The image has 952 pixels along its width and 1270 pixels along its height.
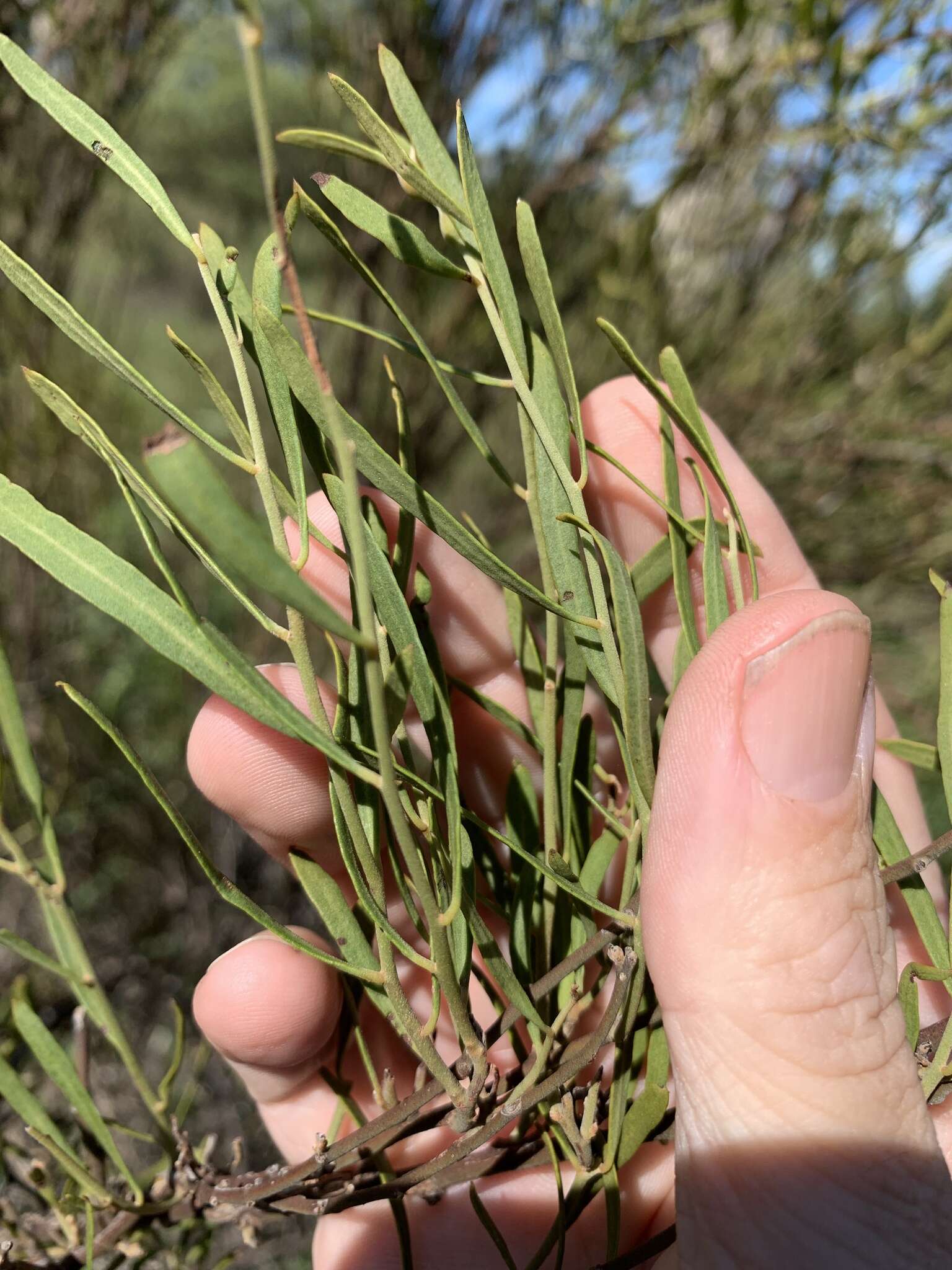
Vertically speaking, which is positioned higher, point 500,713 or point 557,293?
point 557,293

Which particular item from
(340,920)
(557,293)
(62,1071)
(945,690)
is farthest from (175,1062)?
(557,293)

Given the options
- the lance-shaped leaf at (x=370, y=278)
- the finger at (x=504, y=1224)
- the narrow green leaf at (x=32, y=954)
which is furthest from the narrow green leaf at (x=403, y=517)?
the finger at (x=504, y=1224)

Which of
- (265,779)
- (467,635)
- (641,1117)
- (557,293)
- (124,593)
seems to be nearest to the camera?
(124,593)

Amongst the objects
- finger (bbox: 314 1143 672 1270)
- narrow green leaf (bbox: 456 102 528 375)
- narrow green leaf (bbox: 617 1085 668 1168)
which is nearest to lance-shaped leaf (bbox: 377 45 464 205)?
narrow green leaf (bbox: 456 102 528 375)

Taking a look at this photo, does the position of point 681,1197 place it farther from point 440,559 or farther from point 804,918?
point 440,559

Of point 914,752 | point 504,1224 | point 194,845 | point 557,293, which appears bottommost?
point 504,1224

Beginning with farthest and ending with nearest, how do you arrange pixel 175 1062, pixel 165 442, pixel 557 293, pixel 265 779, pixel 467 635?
pixel 557 293, pixel 467 635, pixel 265 779, pixel 175 1062, pixel 165 442

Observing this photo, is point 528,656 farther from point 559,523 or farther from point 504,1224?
point 504,1224

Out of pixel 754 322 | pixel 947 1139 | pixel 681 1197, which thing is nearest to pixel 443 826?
pixel 681 1197
